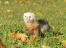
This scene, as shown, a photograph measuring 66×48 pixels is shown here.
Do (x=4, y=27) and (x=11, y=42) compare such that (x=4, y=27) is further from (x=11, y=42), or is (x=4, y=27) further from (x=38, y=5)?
(x=38, y=5)

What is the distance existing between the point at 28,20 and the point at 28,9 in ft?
22.0

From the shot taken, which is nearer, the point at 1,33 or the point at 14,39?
the point at 14,39

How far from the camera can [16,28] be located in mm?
5598

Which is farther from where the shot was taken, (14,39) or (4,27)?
(4,27)

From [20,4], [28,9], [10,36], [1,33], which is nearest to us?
[10,36]

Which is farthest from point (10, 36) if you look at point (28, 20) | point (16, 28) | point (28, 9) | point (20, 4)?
point (20, 4)

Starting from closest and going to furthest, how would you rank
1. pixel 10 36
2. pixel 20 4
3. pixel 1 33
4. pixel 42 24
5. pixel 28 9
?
pixel 10 36
pixel 1 33
pixel 42 24
pixel 28 9
pixel 20 4

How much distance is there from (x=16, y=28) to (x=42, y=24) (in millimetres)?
601

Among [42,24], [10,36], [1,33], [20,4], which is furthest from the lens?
[20,4]

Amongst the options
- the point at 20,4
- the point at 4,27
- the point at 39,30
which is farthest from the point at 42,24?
the point at 20,4

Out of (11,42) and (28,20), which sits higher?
(28,20)

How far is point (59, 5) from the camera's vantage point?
1316 centimetres

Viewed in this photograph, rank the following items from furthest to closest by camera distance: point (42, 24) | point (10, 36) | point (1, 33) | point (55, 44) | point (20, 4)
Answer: point (20, 4)
point (42, 24)
point (1, 33)
point (10, 36)
point (55, 44)

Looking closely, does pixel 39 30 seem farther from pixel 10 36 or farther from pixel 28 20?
pixel 10 36
